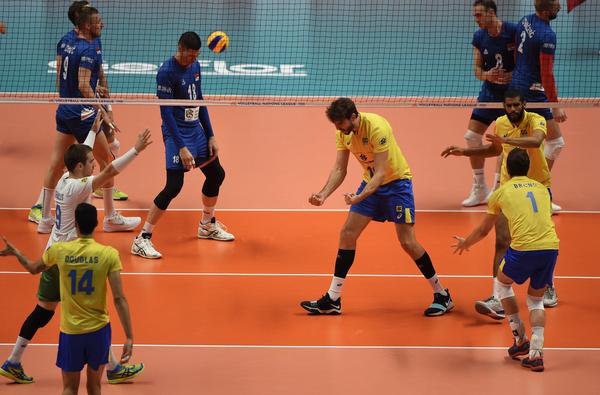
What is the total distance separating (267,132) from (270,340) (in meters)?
6.60

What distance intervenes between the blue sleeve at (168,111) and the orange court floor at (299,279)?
1341 mm

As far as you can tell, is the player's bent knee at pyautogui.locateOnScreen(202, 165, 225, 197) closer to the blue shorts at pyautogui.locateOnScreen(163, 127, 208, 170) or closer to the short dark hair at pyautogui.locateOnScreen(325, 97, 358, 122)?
the blue shorts at pyautogui.locateOnScreen(163, 127, 208, 170)

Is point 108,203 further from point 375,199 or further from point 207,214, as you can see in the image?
point 375,199

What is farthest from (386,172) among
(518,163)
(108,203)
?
(108,203)

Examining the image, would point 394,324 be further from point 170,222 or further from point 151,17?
point 151,17

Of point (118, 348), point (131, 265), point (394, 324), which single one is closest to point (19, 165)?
point (131, 265)

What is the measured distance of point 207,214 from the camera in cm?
1122

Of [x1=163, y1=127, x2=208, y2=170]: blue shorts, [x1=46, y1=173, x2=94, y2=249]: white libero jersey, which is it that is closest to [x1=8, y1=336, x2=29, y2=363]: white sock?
[x1=46, y1=173, x2=94, y2=249]: white libero jersey

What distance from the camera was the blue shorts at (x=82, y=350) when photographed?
663 cm

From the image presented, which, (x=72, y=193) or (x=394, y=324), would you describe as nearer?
(x=72, y=193)

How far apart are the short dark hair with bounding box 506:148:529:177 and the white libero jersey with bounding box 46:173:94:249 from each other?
348 centimetres

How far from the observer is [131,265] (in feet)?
34.2

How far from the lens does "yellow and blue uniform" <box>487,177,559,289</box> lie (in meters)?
7.89

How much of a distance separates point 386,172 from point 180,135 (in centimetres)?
273
